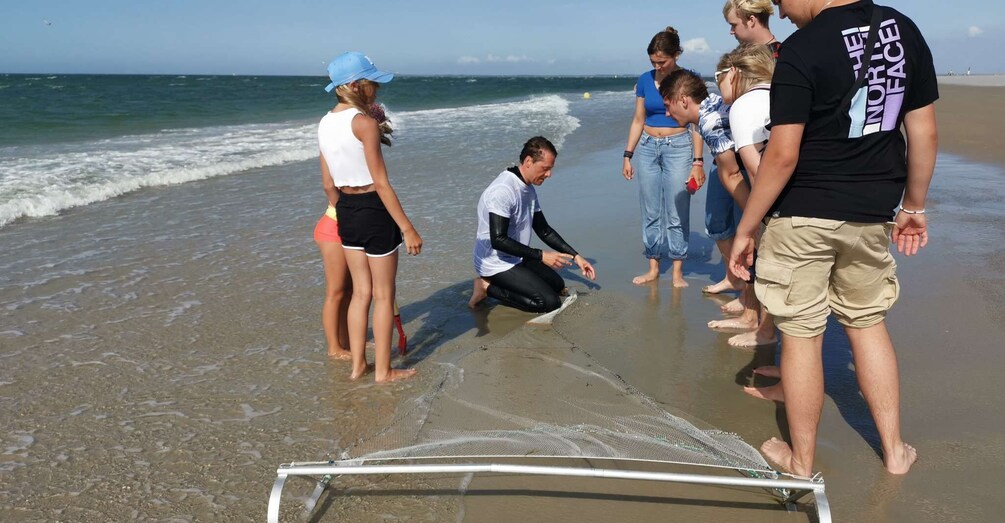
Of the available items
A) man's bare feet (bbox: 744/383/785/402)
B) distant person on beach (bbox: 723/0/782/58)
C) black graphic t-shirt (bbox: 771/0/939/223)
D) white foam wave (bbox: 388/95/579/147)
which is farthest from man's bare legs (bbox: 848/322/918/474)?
white foam wave (bbox: 388/95/579/147)

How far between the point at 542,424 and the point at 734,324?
7.01 feet

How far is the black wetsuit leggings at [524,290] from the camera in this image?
534cm

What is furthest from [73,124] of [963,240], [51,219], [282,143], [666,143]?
[963,240]

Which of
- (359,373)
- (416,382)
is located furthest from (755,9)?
(359,373)

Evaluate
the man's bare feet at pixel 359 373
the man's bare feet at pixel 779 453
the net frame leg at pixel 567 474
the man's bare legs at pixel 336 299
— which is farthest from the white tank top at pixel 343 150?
the man's bare feet at pixel 779 453

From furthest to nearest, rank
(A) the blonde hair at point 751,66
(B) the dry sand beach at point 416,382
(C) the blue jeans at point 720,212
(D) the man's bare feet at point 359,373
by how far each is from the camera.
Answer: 1. (C) the blue jeans at point 720,212
2. (D) the man's bare feet at point 359,373
3. (A) the blonde hair at point 751,66
4. (B) the dry sand beach at point 416,382

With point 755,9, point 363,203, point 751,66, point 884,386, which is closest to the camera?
→ point 884,386

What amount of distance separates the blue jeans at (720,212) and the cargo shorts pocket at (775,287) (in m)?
2.23

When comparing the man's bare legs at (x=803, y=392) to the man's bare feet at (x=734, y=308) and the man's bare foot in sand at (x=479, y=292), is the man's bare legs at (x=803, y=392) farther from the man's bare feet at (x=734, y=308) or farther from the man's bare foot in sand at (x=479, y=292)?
the man's bare foot in sand at (x=479, y=292)

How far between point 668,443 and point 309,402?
2056 millimetres

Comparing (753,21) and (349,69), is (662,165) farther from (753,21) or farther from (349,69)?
(349,69)

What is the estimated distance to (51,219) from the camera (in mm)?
8367

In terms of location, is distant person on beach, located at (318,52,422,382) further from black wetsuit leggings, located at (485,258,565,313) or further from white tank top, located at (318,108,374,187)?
black wetsuit leggings, located at (485,258,565,313)

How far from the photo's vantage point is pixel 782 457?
3.17m
